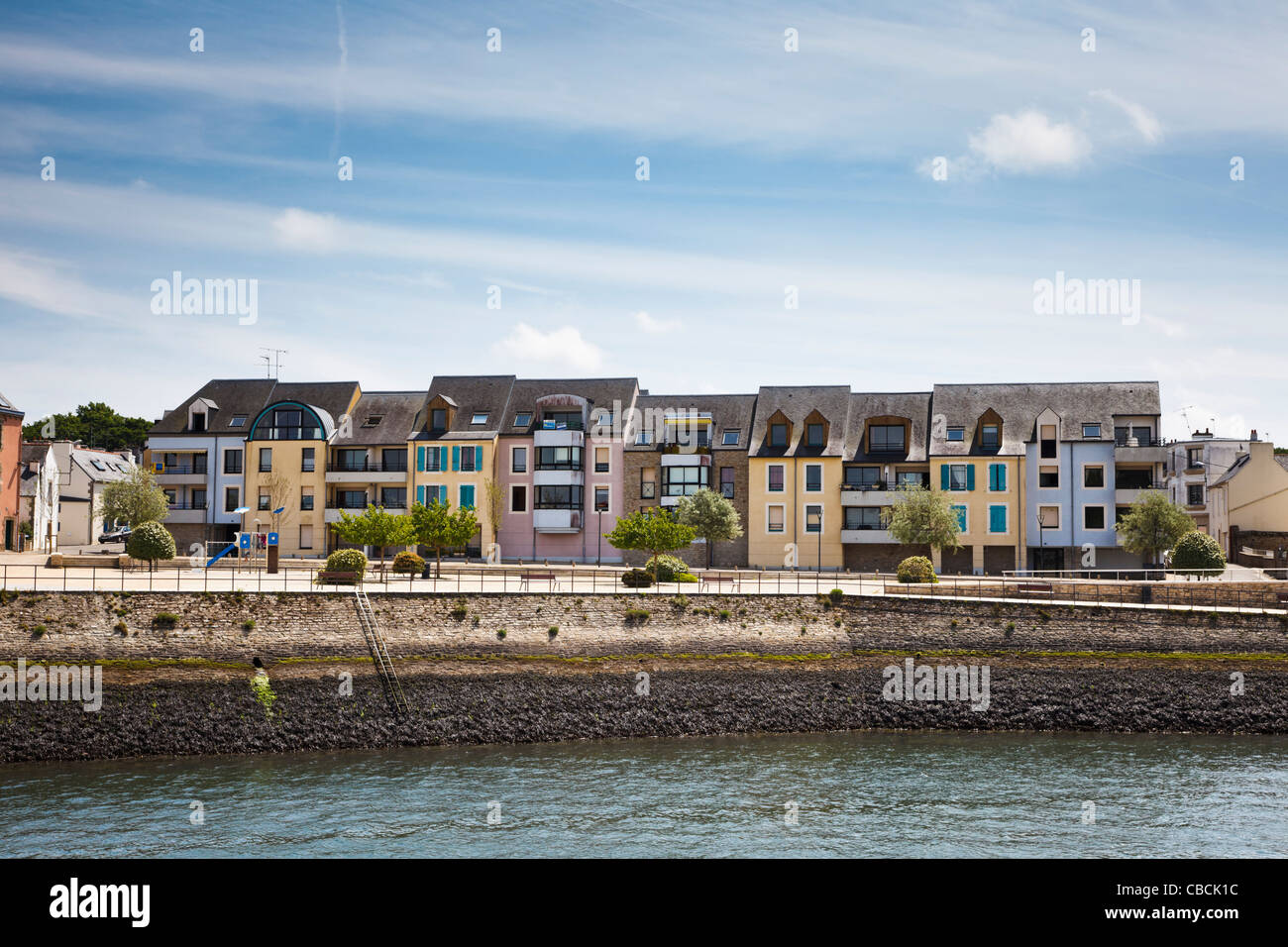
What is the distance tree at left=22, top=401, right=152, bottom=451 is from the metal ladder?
92.8 metres

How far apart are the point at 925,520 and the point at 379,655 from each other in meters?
34.2

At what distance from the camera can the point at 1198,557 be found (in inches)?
1836

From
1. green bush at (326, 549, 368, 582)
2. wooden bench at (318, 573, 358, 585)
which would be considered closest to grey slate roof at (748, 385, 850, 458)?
green bush at (326, 549, 368, 582)

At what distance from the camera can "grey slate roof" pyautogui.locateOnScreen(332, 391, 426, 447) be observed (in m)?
71.2

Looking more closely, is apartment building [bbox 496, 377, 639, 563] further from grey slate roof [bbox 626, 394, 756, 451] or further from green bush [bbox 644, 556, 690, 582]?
green bush [bbox 644, 556, 690, 582]

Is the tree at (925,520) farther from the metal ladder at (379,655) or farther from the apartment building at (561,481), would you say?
the metal ladder at (379,655)

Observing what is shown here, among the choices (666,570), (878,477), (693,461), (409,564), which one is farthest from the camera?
A: (693,461)

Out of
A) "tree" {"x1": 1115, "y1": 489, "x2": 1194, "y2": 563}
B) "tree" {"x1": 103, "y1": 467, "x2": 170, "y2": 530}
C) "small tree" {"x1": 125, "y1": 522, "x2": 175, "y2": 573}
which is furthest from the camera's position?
"tree" {"x1": 103, "y1": 467, "x2": 170, "y2": 530}

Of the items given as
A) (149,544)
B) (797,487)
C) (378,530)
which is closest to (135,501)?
(149,544)

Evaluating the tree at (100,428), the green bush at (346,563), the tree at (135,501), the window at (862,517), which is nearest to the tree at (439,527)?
the green bush at (346,563)

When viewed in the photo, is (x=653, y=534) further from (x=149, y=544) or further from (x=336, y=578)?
(x=149, y=544)

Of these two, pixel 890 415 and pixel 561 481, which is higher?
pixel 890 415
